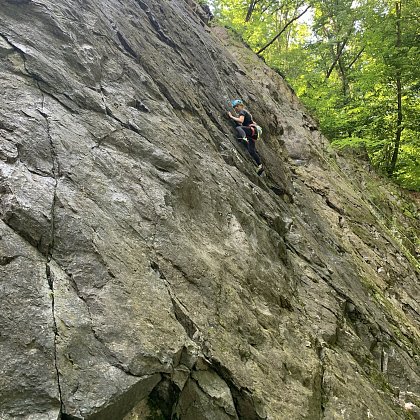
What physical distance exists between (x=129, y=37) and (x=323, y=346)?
8.29m

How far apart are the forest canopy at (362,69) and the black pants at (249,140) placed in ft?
24.9

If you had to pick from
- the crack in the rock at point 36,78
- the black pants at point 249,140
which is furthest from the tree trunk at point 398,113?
the crack in the rock at point 36,78

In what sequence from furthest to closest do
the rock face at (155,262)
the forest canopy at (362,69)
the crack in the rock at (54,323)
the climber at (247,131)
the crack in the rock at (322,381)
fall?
the forest canopy at (362,69)
the climber at (247,131)
the crack in the rock at (322,381)
the rock face at (155,262)
the crack in the rock at (54,323)

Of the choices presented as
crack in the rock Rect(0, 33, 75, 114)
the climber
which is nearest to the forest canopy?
the climber

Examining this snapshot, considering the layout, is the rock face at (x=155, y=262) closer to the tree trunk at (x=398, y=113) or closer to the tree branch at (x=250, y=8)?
the tree trunk at (x=398, y=113)

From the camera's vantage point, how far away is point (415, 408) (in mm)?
7500

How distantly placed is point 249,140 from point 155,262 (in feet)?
22.2

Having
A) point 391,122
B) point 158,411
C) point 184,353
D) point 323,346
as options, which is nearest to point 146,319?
point 184,353

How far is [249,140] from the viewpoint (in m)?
11.3

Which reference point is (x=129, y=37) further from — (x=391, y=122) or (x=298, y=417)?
(x=391, y=122)

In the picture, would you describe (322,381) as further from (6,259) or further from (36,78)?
(36,78)

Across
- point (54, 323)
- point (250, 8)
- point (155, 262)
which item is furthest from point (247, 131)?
point (250, 8)

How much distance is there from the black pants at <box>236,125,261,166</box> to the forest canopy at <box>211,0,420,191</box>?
7.60 meters

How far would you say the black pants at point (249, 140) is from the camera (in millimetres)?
11160
